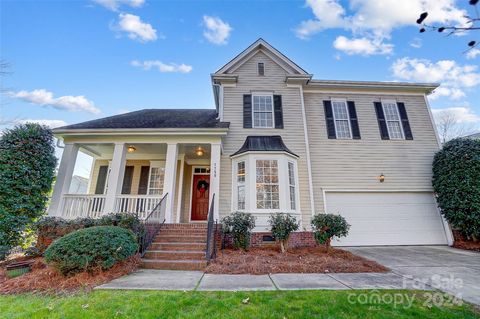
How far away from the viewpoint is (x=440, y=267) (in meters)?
5.45

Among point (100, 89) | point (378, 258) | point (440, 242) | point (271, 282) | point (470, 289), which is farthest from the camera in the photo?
point (100, 89)

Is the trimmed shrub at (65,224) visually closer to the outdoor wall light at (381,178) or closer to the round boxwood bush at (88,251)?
the round boxwood bush at (88,251)

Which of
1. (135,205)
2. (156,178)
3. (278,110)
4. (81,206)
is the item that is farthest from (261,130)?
(81,206)

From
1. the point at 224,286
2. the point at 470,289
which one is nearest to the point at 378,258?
the point at 470,289

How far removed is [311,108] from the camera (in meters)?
10.1

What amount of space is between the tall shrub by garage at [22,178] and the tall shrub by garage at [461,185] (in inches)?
596

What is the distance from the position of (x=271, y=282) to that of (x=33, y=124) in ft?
30.2

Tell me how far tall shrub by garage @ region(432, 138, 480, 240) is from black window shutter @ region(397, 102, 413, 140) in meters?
1.43

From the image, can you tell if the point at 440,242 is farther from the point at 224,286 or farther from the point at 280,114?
the point at 224,286

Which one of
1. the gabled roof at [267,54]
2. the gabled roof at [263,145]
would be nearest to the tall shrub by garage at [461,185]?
the gabled roof at [263,145]

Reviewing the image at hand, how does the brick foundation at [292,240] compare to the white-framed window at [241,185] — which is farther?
the white-framed window at [241,185]

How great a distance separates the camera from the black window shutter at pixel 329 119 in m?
9.77

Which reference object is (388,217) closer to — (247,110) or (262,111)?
(262,111)

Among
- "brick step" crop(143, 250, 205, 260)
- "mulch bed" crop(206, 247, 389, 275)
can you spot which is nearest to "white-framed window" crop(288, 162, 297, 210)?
"mulch bed" crop(206, 247, 389, 275)
